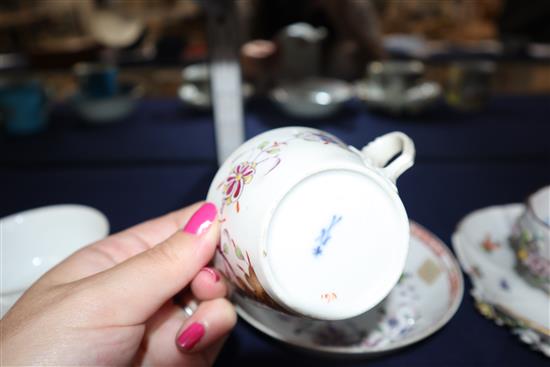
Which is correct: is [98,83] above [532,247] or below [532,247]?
above

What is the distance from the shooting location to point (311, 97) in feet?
3.16

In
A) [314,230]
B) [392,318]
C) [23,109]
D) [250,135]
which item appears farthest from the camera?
[23,109]

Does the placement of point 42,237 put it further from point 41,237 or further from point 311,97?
point 311,97

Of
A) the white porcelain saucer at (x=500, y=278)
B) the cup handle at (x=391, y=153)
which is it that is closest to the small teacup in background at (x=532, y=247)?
the white porcelain saucer at (x=500, y=278)

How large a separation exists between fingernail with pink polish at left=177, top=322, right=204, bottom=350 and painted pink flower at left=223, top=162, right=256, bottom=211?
13cm

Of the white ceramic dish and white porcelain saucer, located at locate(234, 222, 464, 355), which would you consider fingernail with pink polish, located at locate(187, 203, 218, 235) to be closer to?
white porcelain saucer, located at locate(234, 222, 464, 355)

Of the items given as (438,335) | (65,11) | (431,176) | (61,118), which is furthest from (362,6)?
(65,11)

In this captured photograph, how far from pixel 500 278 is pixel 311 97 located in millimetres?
597

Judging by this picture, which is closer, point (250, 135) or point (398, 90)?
point (250, 135)

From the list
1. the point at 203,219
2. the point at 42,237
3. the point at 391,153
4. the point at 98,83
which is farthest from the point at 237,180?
the point at 98,83

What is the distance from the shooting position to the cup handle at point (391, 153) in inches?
14.1

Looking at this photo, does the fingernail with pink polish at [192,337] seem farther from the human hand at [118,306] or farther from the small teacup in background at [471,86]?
the small teacup in background at [471,86]

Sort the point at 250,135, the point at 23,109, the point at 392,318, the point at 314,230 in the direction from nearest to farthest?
the point at 314,230, the point at 392,318, the point at 250,135, the point at 23,109

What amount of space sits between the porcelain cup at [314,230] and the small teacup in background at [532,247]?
22cm
